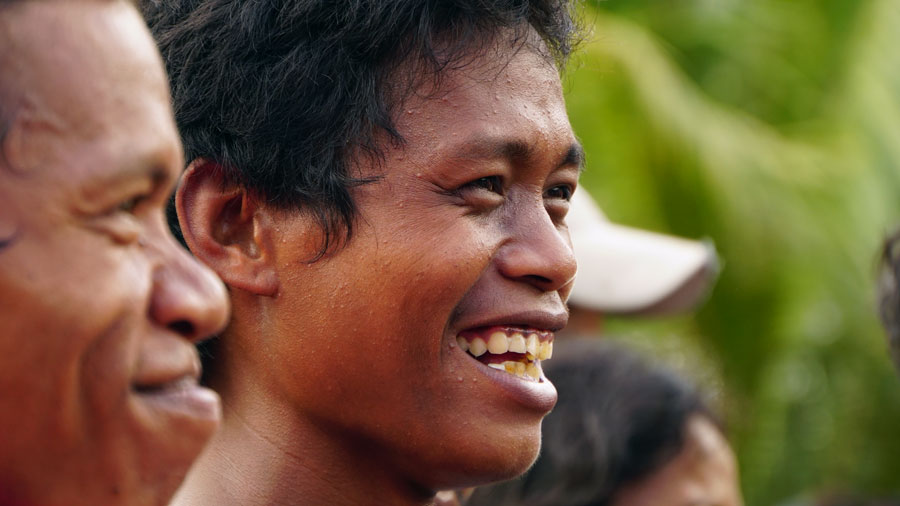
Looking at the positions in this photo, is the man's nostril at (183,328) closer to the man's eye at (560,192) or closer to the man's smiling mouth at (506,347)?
the man's smiling mouth at (506,347)

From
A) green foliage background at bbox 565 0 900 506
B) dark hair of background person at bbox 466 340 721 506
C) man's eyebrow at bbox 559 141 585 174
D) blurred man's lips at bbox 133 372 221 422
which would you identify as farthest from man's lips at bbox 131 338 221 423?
green foliage background at bbox 565 0 900 506

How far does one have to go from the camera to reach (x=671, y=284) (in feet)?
18.0

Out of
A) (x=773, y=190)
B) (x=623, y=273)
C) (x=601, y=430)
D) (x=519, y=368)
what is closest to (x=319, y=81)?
(x=519, y=368)

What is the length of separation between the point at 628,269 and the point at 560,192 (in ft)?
10.2

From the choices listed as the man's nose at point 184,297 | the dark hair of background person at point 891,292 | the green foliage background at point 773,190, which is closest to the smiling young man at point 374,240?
the man's nose at point 184,297

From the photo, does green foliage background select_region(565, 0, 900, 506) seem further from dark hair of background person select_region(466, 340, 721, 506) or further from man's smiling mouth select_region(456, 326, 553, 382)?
man's smiling mouth select_region(456, 326, 553, 382)

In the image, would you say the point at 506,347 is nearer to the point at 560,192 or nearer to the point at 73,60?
the point at 560,192

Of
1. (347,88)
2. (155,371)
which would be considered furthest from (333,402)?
(155,371)

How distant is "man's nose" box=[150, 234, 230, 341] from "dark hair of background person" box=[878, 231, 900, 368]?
2518 mm

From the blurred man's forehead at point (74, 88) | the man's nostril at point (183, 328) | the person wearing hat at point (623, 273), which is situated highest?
the blurred man's forehead at point (74, 88)

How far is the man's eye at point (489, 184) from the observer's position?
223cm

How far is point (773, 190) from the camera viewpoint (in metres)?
8.77

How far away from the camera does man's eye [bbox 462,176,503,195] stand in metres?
2.23

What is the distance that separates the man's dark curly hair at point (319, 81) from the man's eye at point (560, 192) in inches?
12.4
